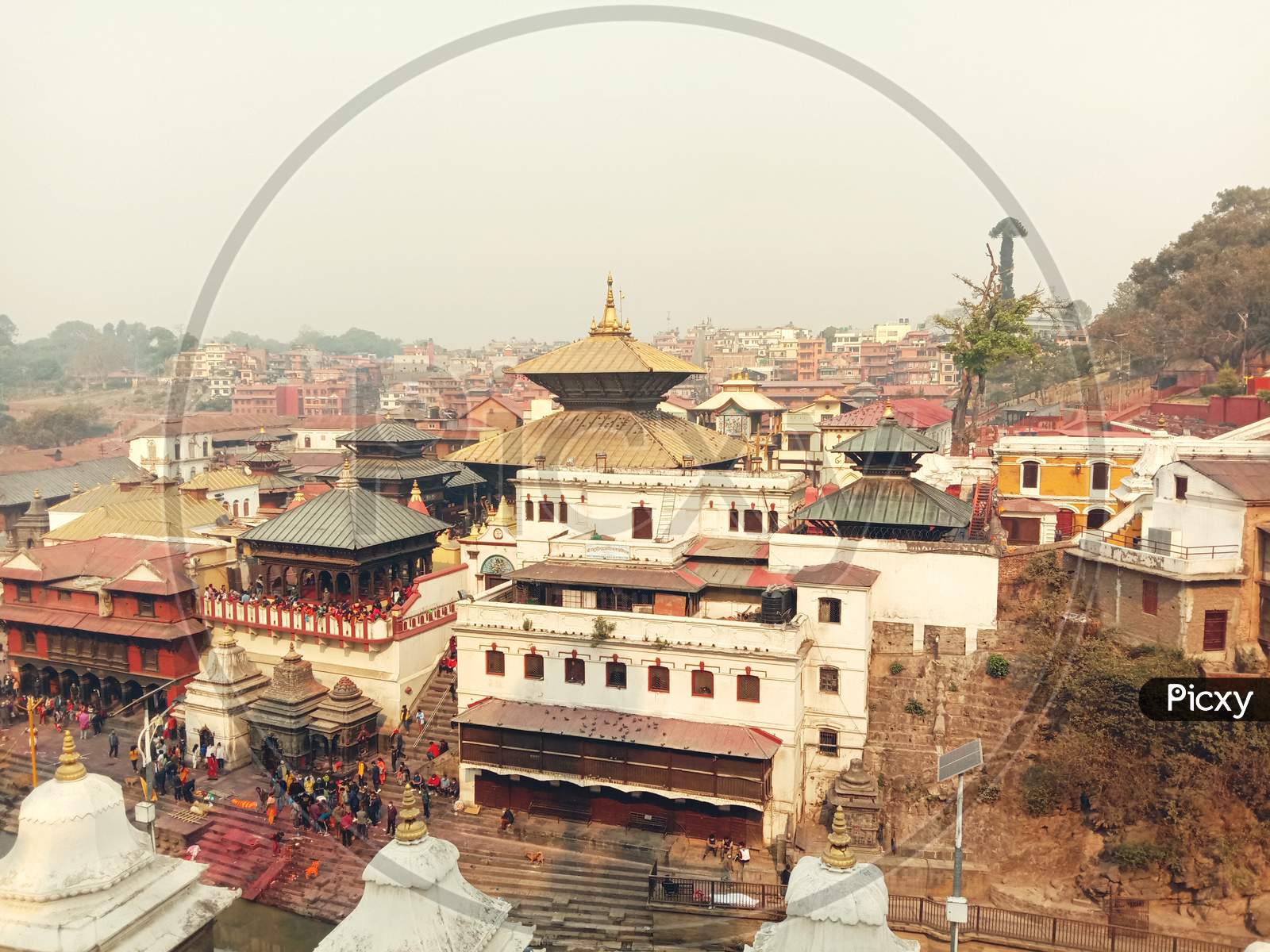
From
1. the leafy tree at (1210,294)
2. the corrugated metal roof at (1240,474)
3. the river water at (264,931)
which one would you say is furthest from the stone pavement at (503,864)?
the leafy tree at (1210,294)

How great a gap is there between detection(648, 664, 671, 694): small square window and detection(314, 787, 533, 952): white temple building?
14573mm

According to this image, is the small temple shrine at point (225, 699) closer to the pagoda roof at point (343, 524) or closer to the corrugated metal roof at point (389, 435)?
the pagoda roof at point (343, 524)

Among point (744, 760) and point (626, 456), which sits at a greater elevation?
point (626, 456)

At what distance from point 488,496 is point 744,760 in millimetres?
27238

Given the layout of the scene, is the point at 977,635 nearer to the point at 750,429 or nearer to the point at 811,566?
the point at 811,566

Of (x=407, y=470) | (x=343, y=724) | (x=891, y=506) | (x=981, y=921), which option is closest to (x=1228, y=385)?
(x=891, y=506)

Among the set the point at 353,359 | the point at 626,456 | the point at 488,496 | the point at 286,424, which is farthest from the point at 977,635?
the point at 353,359

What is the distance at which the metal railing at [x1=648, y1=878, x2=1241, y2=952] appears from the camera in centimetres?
2066

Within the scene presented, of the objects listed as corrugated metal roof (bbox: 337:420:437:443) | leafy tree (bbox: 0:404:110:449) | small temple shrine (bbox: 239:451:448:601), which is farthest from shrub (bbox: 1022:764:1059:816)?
leafy tree (bbox: 0:404:110:449)

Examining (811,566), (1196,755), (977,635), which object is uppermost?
(811,566)

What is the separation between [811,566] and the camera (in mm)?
27844

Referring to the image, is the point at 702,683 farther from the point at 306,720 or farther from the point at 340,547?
the point at 340,547

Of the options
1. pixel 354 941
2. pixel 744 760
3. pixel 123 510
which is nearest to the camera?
pixel 354 941

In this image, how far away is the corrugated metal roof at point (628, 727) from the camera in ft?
79.0
